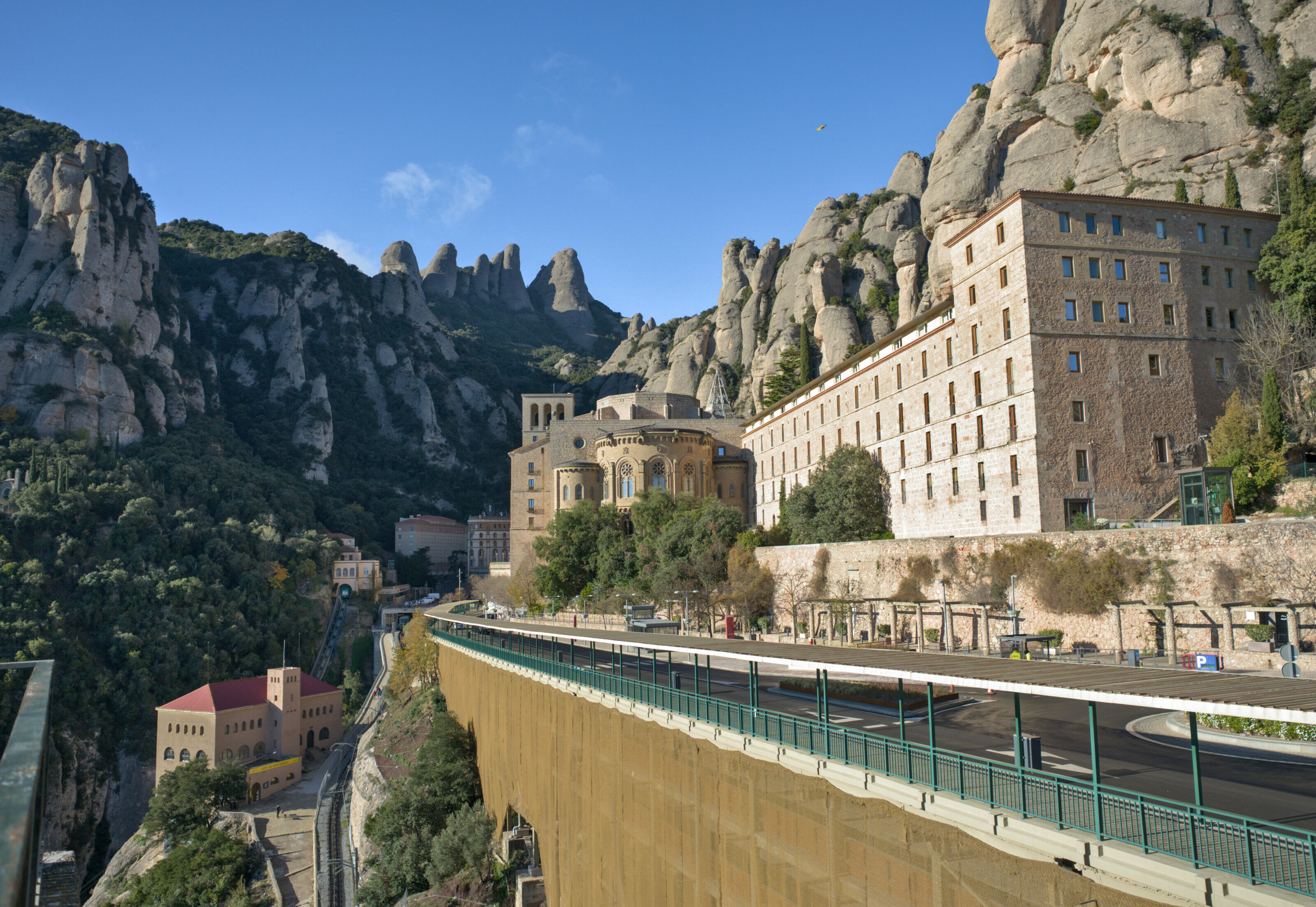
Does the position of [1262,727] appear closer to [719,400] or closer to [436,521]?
[719,400]

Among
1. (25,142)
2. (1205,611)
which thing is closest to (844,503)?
(1205,611)

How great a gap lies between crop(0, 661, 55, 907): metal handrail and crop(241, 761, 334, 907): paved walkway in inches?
1708

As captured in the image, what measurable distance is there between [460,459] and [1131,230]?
4626 inches

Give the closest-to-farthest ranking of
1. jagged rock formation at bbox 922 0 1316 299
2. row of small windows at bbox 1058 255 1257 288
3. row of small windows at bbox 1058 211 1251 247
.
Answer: row of small windows at bbox 1058 255 1257 288, row of small windows at bbox 1058 211 1251 247, jagged rock formation at bbox 922 0 1316 299

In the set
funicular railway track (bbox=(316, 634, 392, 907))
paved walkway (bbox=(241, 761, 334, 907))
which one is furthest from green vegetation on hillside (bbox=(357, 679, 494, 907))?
paved walkway (bbox=(241, 761, 334, 907))

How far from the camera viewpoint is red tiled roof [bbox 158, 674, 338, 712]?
61.2 m

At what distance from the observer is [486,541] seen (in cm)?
11250

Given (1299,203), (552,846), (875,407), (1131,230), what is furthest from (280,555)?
(1299,203)

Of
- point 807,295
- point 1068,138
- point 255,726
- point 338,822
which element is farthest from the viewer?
point 807,295

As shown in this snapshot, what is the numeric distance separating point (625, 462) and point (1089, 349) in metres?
46.3

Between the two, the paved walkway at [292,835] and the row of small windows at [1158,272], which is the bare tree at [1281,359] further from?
the paved walkway at [292,835]

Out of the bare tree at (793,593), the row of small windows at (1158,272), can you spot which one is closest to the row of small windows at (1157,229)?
the row of small windows at (1158,272)

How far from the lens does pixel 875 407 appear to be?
52312 millimetres

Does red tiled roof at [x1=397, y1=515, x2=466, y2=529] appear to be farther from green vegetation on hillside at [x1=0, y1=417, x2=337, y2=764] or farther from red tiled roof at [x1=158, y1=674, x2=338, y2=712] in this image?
red tiled roof at [x1=158, y1=674, x2=338, y2=712]
